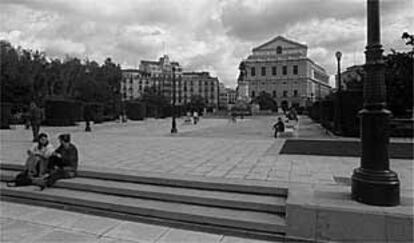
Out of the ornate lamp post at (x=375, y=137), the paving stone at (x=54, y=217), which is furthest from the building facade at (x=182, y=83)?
the ornate lamp post at (x=375, y=137)

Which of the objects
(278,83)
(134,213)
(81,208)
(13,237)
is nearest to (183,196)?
(134,213)

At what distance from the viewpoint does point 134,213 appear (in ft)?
20.5

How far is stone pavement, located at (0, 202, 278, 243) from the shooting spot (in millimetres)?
5215

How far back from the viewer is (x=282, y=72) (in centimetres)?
11894

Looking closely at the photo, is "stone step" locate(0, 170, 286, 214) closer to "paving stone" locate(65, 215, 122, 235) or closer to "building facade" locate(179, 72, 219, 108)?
"paving stone" locate(65, 215, 122, 235)

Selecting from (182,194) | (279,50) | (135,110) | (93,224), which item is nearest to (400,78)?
(182,194)

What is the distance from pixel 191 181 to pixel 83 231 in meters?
2.17

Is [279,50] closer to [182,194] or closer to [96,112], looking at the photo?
[96,112]

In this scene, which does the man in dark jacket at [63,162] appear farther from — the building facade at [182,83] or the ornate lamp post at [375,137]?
the building facade at [182,83]

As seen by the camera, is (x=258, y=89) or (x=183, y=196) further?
(x=258, y=89)

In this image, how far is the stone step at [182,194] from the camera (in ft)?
19.6

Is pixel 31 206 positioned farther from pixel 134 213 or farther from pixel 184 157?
pixel 184 157

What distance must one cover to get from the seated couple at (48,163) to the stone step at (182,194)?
0.27 metres

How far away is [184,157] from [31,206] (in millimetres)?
4969
